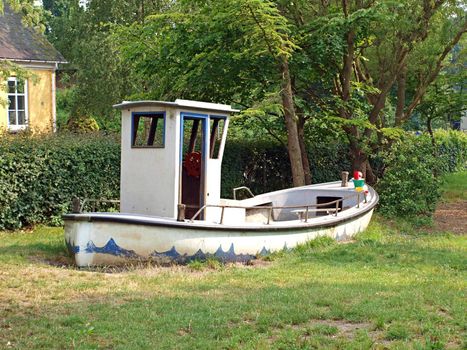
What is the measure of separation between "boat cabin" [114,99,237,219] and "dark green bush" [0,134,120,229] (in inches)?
154

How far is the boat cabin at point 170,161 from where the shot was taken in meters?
12.3

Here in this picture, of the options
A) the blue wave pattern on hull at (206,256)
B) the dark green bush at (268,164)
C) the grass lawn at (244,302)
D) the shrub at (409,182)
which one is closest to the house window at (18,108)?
the dark green bush at (268,164)

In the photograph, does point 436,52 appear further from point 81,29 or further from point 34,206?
point 81,29

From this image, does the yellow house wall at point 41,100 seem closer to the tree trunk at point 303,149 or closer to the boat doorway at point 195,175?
the tree trunk at point 303,149

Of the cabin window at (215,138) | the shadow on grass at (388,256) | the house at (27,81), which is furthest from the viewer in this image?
the house at (27,81)

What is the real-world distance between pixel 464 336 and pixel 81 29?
31.6 meters

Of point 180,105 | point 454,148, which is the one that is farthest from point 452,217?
point 454,148

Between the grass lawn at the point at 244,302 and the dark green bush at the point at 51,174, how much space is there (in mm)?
2738

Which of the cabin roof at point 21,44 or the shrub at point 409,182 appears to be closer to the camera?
the shrub at point 409,182

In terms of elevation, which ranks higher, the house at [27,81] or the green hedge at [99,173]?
the house at [27,81]

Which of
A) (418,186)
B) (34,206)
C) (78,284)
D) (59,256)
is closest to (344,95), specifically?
(418,186)

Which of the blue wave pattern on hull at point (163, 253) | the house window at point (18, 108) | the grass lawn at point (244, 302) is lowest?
the grass lawn at point (244, 302)

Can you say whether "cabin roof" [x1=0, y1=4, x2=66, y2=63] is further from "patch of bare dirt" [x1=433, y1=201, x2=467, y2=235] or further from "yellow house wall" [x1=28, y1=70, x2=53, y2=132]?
"patch of bare dirt" [x1=433, y1=201, x2=467, y2=235]

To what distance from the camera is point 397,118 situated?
24000 mm
